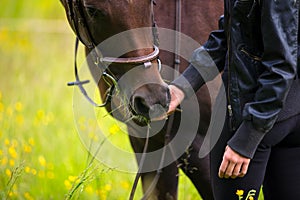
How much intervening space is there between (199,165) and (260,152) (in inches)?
33.6

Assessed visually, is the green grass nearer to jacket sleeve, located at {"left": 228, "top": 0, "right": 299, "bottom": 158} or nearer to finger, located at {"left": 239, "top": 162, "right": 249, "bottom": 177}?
finger, located at {"left": 239, "top": 162, "right": 249, "bottom": 177}

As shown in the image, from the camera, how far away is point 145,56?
2574mm

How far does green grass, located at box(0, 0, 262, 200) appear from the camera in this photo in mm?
3842

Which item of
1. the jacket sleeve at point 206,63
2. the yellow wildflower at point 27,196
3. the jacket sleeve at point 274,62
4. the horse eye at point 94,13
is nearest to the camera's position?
the jacket sleeve at point 274,62

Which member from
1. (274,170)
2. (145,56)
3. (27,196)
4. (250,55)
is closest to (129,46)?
(145,56)

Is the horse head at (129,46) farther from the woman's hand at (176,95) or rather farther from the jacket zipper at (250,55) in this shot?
the jacket zipper at (250,55)

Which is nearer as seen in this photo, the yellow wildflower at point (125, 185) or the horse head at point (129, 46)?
the horse head at point (129, 46)

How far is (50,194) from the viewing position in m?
4.04

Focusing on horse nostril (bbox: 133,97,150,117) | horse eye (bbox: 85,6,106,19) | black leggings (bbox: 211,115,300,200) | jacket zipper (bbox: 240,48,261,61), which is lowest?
black leggings (bbox: 211,115,300,200)

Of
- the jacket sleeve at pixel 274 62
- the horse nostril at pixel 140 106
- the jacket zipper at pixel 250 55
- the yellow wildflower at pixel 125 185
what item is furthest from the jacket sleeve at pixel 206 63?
the yellow wildflower at pixel 125 185

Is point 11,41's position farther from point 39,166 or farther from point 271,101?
point 271,101

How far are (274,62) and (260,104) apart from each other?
0.15 meters

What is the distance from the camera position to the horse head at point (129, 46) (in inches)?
99.1

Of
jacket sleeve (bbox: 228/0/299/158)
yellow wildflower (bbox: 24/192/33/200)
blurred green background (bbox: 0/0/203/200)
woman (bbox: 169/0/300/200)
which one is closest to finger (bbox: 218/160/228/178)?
woman (bbox: 169/0/300/200)
